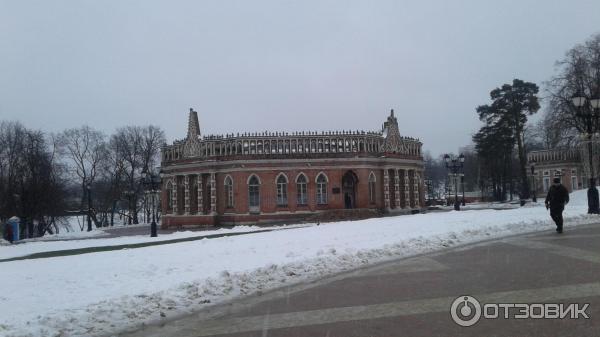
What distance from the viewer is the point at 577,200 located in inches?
1344

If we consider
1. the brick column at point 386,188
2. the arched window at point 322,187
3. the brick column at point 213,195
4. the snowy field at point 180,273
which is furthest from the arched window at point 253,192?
the snowy field at point 180,273

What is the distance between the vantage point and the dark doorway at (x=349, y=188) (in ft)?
136

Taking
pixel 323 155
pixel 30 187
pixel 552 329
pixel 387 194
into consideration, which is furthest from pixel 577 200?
pixel 30 187

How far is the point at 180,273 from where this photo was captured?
1116cm

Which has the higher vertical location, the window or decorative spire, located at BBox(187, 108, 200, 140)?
decorative spire, located at BBox(187, 108, 200, 140)

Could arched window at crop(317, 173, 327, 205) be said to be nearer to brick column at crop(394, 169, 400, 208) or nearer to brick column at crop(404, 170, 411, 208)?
brick column at crop(394, 169, 400, 208)

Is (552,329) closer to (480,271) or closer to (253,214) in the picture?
(480,271)

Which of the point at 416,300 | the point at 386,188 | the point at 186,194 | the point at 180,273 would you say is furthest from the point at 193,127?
the point at 416,300

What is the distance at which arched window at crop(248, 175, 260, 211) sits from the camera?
40.4 metres

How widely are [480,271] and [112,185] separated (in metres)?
58.4

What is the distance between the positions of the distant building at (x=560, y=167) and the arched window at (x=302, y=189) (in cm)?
3862

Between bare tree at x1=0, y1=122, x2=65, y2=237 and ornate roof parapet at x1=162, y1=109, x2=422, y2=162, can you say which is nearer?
ornate roof parapet at x1=162, y1=109, x2=422, y2=162

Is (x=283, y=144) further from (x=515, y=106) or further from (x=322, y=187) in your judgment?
(x=515, y=106)

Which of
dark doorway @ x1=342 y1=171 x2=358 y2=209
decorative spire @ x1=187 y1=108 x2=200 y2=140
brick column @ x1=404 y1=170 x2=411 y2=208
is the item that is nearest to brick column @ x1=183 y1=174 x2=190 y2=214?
decorative spire @ x1=187 y1=108 x2=200 y2=140
